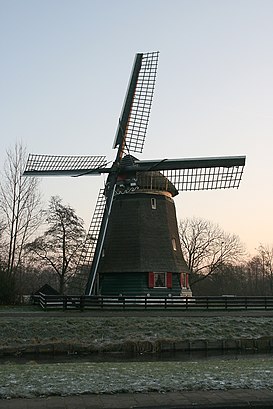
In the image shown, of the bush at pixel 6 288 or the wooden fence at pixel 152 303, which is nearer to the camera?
the wooden fence at pixel 152 303

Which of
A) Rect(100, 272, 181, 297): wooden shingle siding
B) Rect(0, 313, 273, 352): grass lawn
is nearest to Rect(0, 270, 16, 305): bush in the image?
Rect(100, 272, 181, 297): wooden shingle siding

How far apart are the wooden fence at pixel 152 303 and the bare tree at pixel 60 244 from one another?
11.3 m

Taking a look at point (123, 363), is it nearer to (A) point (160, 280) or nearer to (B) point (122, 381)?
(B) point (122, 381)

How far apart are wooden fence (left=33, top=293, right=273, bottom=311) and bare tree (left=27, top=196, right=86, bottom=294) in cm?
1132

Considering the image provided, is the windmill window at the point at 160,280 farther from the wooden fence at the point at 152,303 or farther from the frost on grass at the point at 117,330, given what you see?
the frost on grass at the point at 117,330

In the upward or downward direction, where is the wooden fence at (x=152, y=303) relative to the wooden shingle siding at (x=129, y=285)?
downward

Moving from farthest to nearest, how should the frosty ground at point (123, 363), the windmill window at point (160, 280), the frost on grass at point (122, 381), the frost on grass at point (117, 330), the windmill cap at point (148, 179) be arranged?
1. the windmill cap at point (148, 179)
2. the windmill window at point (160, 280)
3. the frost on grass at point (117, 330)
4. the frosty ground at point (123, 363)
5. the frost on grass at point (122, 381)

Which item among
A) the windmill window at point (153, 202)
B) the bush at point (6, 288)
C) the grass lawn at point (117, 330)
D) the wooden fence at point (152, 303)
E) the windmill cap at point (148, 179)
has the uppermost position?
the windmill cap at point (148, 179)

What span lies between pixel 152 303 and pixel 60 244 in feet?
41.9

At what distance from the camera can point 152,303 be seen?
24500mm

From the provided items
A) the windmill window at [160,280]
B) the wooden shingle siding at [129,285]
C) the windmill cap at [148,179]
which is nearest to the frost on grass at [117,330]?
the wooden shingle siding at [129,285]

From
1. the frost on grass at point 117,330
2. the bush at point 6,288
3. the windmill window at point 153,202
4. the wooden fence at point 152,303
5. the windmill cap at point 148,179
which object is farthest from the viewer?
the bush at point 6,288

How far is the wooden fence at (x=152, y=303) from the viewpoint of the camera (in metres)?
22.9

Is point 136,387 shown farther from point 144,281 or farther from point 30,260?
point 30,260
